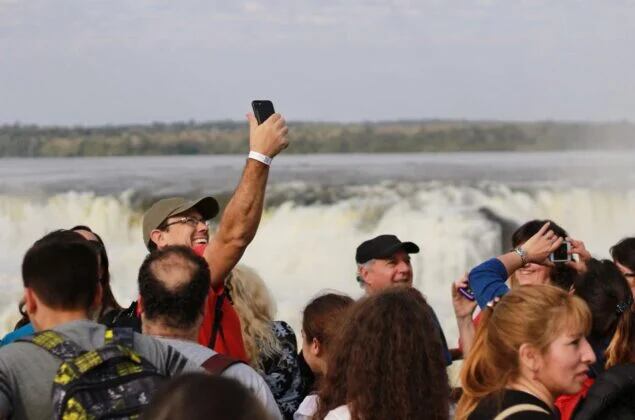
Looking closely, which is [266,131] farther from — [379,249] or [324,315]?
[379,249]

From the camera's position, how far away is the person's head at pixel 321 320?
5250 millimetres

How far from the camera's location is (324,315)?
5270 millimetres

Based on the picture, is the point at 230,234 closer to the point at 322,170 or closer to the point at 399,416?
the point at 399,416

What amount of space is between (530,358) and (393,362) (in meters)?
0.46

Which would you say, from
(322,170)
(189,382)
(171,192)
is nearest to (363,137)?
(322,170)

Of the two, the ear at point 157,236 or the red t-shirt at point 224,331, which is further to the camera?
the ear at point 157,236

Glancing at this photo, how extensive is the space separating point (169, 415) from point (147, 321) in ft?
6.06

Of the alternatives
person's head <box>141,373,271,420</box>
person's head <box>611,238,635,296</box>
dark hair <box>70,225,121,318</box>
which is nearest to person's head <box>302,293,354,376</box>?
dark hair <box>70,225,121,318</box>

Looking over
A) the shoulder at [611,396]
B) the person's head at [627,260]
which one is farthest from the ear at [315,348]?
the person's head at [627,260]

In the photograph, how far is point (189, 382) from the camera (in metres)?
2.30

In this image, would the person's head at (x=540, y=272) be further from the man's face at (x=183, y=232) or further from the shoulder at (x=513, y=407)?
the shoulder at (x=513, y=407)

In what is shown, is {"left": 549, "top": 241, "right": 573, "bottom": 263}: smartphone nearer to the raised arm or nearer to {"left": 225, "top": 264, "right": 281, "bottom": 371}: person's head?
{"left": 225, "top": 264, "right": 281, "bottom": 371}: person's head

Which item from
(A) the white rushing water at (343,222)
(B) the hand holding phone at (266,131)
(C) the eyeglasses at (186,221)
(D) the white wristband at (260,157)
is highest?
(B) the hand holding phone at (266,131)

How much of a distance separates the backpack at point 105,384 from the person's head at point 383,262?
3488 millimetres
